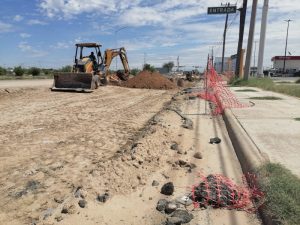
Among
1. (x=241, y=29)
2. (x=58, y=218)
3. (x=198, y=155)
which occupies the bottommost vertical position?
(x=58, y=218)

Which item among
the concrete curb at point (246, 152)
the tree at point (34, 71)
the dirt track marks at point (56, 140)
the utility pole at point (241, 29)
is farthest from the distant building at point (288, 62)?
the concrete curb at point (246, 152)

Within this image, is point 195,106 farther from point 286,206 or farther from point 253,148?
point 286,206

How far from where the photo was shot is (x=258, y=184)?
543cm

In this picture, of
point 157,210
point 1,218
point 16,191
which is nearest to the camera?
point 1,218

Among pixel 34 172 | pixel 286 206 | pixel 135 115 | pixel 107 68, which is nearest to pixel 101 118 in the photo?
pixel 135 115

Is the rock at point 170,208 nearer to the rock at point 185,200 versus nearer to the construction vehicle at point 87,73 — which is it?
the rock at point 185,200

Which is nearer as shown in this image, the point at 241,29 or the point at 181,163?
the point at 181,163

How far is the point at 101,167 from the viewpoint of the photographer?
662 centimetres

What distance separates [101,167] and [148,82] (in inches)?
1028

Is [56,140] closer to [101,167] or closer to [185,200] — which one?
[101,167]

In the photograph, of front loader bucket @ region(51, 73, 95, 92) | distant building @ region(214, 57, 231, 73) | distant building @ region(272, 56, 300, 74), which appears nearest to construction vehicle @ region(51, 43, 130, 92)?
front loader bucket @ region(51, 73, 95, 92)

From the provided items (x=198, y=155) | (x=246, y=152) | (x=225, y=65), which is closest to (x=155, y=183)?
(x=198, y=155)

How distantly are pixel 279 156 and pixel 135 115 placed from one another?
7.87 m

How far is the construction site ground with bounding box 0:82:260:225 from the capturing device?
5051mm
